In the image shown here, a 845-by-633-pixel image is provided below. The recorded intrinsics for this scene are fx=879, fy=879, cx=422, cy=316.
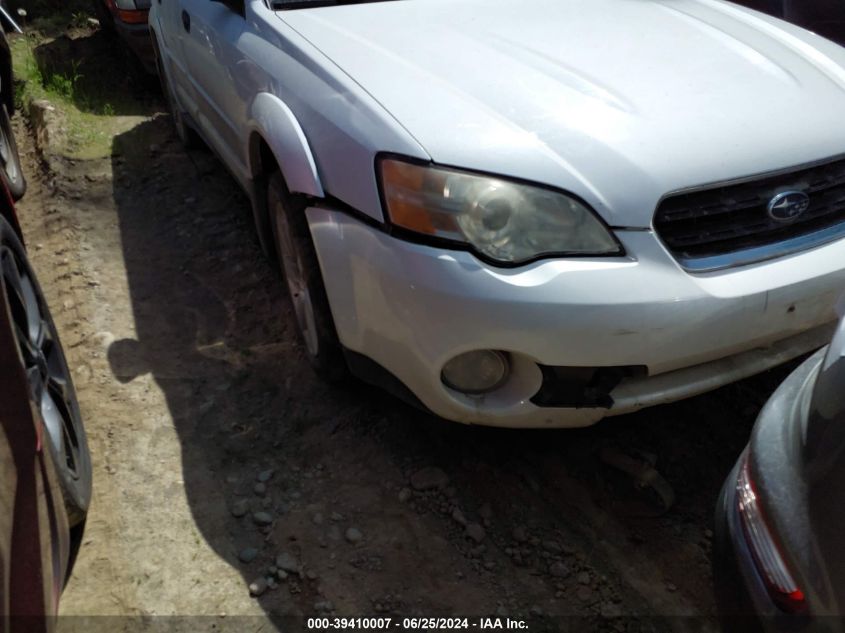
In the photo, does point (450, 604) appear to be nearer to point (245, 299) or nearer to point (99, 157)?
point (245, 299)

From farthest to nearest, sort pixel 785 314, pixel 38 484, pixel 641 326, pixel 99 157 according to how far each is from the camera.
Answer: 1. pixel 99 157
2. pixel 785 314
3. pixel 641 326
4. pixel 38 484

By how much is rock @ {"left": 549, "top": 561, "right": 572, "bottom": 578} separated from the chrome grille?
0.92 m

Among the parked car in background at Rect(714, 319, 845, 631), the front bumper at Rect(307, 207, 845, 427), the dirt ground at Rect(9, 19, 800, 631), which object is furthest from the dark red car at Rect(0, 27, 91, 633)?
the parked car in background at Rect(714, 319, 845, 631)

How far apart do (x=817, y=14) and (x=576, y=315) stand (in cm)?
389

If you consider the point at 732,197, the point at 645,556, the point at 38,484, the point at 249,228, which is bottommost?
the point at 645,556

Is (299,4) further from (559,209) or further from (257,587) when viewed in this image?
(257,587)

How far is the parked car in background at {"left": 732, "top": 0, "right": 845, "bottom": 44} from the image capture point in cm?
509

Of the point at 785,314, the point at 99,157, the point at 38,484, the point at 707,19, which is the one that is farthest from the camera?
the point at 99,157

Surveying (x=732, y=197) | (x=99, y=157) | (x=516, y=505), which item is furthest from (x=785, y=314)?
(x=99, y=157)

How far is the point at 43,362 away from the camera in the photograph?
257 cm

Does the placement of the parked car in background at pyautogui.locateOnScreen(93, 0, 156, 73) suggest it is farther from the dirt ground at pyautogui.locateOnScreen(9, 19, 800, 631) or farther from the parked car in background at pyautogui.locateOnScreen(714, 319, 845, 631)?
the parked car in background at pyautogui.locateOnScreen(714, 319, 845, 631)

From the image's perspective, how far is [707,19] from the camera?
10.5 ft

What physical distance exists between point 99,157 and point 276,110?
2705 mm

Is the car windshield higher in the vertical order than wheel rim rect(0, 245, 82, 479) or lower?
higher
